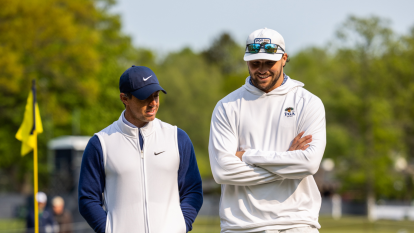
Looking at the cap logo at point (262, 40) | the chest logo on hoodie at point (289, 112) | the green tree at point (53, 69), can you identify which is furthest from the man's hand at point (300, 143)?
the green tree at point (53, 69)

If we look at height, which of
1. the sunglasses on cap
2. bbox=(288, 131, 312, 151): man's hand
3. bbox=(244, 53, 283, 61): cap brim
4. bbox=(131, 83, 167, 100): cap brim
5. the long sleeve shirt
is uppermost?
the sunglasses on cap

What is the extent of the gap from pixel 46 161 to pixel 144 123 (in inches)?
1604

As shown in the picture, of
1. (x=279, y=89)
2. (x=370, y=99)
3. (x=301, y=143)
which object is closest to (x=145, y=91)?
(x=279, y=89)

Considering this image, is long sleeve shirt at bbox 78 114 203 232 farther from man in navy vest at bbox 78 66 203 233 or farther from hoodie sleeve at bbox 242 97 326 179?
hoodie sleeve at bbox 242 97 326 179

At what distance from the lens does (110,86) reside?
43219 millimetres

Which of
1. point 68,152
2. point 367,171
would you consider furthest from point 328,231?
point 367,171

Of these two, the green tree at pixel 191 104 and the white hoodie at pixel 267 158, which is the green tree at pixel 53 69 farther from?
the white hoodie at pixel 267 158

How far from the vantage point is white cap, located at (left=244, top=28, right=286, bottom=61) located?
430 centimetres

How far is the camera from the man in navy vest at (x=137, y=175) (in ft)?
13.0

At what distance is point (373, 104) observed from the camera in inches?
1549

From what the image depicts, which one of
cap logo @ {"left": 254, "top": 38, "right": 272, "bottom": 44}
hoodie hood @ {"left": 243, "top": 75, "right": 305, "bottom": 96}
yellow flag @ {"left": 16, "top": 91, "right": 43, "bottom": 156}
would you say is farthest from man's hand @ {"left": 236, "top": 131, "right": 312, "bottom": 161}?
yellow flag @ {"left": 16, "top": 91, "right": 43, "bottom": 156}

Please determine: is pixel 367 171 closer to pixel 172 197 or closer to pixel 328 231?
pixel 328 231

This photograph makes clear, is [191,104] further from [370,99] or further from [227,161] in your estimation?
[227,161]

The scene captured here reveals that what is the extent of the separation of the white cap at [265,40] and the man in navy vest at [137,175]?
75 cm
